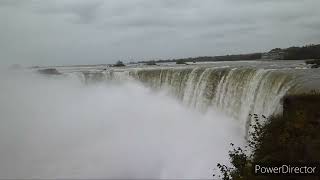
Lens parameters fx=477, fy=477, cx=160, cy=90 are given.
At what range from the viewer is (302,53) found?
194 feet

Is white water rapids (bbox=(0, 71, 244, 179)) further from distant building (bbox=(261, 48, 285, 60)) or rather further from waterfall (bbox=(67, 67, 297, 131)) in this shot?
distant building (bbox=(261, 48, 285, 60))

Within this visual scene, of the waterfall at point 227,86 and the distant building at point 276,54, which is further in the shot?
the distant building at point 276,54

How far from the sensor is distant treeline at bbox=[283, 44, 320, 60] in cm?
5718

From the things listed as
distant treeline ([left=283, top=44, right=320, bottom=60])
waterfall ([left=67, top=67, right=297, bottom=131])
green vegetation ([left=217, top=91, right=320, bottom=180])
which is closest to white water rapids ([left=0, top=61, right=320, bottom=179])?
waterfall ([left=67, top=67, right=297, bottom=131])

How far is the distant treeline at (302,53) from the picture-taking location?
57181 mm

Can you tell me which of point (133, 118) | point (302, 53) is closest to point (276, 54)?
point (302, 53)

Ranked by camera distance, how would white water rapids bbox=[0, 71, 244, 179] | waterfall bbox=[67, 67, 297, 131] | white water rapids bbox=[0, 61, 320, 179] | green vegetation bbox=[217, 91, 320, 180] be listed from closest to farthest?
green vegetation bbox=[217, 91, 320, 180] → waterfall bbox=[67, 67, 297, 131] → white water rapids bbox=[0, 61, 320, 179] → white water rapids bbox=[0, 71, 244, 179]

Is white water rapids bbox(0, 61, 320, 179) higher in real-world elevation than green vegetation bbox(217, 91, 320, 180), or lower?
lower

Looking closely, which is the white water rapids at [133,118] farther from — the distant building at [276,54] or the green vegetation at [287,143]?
the distant building at [276,54]

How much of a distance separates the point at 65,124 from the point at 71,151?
589 cm

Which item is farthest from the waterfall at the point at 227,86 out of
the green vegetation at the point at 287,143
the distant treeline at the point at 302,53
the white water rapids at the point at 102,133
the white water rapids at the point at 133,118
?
the distant treeline at the point at 302,53

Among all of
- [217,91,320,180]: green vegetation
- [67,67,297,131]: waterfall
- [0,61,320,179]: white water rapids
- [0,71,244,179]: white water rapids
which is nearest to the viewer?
[217,91,320,180]: green vegetation

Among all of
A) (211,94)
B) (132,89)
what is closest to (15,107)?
(132,89)

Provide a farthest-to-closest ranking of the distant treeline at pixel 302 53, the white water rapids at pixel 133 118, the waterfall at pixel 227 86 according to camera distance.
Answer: the distant treeline at pixel 302 53 < the white water rapids at pixel 133 118 < the waterfall at pixel 227 86
